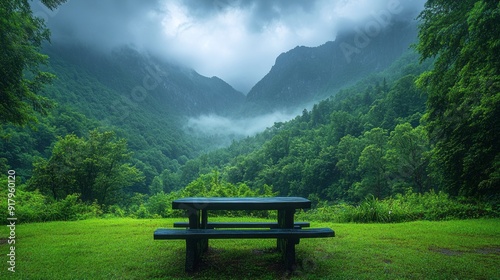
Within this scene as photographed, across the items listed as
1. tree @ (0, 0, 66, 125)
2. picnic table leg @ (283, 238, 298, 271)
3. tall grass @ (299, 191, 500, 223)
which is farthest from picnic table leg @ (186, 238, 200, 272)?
tree @ (0, 0, 66, 125)

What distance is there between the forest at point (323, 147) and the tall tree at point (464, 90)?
1.8 inches

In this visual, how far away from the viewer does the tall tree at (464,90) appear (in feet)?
28.7

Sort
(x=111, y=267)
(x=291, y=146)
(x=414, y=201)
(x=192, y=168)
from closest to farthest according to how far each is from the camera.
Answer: (x=111, y=267) < (x=414, y=201) < (x=291, y=146) < (x=192, y=168)

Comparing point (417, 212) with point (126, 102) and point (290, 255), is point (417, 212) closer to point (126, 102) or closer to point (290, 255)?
point (290, 255)

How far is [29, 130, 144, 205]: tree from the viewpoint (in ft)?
92.6

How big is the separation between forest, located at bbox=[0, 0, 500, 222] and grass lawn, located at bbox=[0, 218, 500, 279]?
3.08 meters

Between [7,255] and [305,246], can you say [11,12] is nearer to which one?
[7,255]

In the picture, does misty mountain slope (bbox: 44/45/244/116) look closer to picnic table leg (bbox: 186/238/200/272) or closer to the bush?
the bush

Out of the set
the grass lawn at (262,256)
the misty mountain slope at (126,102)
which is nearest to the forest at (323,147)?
the misty mountain slope at (126,102)

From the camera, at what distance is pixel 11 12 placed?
884 centimetres

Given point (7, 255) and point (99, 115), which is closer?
point (7, 255)

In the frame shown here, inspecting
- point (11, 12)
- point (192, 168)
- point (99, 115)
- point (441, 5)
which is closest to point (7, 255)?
point (11, 12)

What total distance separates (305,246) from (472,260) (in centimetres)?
270

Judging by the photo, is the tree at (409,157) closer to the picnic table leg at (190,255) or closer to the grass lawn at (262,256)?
the grass lawn at (262,256)
